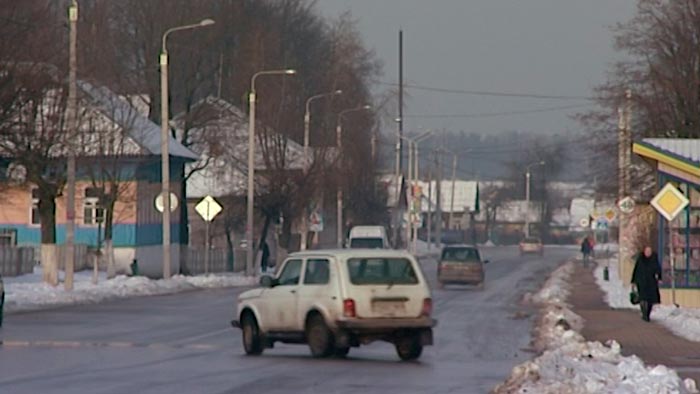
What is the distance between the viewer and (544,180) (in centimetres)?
17950

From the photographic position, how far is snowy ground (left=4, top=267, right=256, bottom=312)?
3909 cm

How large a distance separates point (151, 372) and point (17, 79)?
20442 millimetres

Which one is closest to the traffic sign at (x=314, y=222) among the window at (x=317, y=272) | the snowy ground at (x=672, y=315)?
the snowy ground at (x=672, y=315)

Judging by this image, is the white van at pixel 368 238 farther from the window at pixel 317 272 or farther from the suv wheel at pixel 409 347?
the suv wheel at pixel 409 347

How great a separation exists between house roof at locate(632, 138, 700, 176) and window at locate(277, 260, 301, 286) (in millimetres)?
17087

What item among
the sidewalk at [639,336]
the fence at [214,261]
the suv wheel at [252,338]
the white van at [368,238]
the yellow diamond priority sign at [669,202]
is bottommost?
the sidewalk at [639,336]

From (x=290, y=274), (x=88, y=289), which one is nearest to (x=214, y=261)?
(x=88, y=289)

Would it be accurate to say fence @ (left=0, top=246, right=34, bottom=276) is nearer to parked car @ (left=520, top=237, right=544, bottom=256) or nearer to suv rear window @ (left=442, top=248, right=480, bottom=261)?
suv rear window @ (left=442, top=248, right=480, bottom=261)

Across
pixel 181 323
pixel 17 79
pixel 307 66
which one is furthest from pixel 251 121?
pixel 307 66

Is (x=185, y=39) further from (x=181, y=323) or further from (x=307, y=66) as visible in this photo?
(x=181, y=323)

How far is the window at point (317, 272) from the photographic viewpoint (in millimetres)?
22641

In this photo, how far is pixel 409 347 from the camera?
2262 centimetres

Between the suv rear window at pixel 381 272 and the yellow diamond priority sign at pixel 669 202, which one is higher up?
the yellow diamond priority sign at pixel 669 202

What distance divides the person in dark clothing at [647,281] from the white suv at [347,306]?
1194 cm
